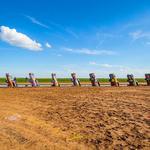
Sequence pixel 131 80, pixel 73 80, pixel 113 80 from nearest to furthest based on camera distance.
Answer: pixel 73 80 → pixel 113 80 → pixel 131 80

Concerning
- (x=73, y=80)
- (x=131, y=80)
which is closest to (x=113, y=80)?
(x=131, y=80)

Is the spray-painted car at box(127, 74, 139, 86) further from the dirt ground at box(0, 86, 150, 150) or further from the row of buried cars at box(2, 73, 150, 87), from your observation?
the dirt ground at box(0, 86, 150, 150)

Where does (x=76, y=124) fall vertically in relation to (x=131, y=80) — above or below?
below

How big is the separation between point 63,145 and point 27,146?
125cm

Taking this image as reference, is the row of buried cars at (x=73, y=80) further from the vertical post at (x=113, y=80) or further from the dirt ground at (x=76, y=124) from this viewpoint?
the dirt ground at (x=76, y=124)

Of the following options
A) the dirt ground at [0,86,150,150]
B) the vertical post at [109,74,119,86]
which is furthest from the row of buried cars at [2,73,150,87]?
the dirt ground at [0,86,150,150]

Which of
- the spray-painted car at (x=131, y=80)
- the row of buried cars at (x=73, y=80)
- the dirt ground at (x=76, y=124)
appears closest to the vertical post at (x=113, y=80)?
the row of buried cars at (x=73, y=80)

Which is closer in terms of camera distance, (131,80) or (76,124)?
(76,124)

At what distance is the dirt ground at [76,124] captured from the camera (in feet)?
Answer: 33.9

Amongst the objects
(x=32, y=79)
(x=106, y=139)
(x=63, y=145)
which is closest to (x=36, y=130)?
(x=63, y=145)

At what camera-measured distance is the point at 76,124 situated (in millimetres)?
12609

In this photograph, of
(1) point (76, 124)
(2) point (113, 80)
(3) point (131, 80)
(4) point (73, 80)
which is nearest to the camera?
(1) point (76, 124)

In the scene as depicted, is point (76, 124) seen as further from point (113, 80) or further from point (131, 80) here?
point (131, 80)

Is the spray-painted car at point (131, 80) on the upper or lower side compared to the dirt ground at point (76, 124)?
upper
